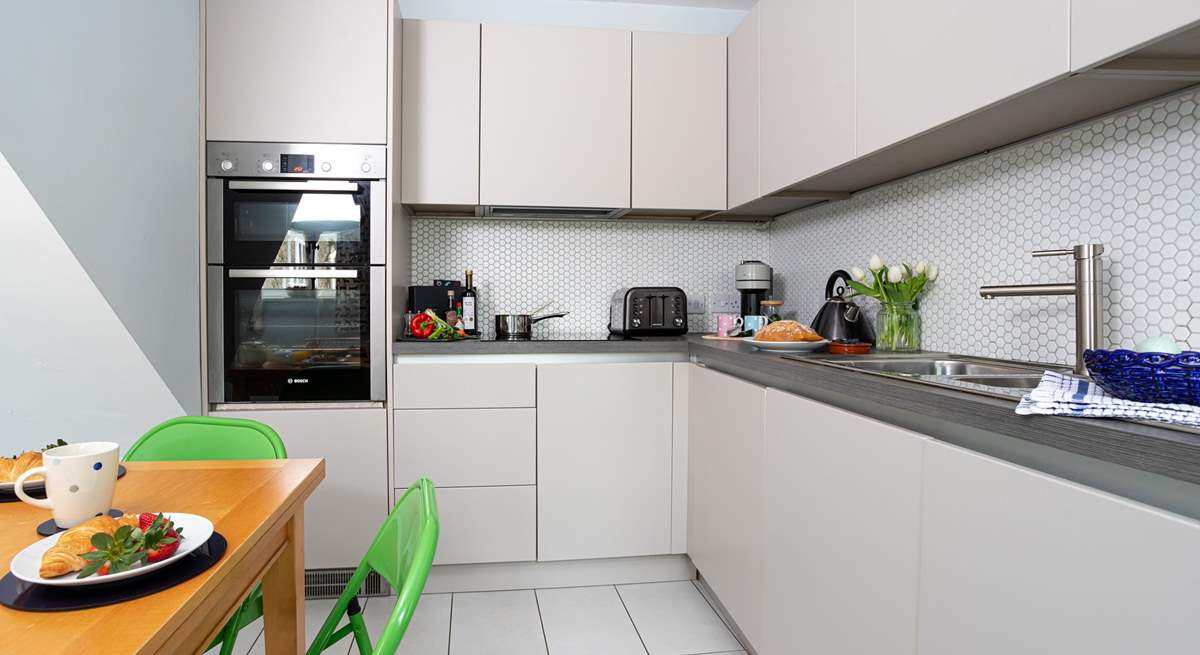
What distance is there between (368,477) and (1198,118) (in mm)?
2640

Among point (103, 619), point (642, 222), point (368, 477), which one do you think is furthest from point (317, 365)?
point (103, 619)

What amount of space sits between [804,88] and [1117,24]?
3.72 ft

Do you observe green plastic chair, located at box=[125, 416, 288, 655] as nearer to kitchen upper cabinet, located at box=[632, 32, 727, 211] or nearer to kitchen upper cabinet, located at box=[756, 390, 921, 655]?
kitchen upper cabinet, located at box=[756, 390, 921, 655]

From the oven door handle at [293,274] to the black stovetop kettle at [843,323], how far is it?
1780 mm

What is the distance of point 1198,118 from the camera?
129cm

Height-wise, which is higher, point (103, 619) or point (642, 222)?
point (642, 222)

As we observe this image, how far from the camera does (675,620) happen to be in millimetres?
2377

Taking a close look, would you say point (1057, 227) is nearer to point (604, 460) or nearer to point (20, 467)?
point (604, 460)

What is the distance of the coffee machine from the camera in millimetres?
3072

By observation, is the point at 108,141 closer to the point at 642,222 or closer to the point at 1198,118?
the point at 642,222

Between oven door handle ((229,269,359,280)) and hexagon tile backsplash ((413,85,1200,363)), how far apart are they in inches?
22.8

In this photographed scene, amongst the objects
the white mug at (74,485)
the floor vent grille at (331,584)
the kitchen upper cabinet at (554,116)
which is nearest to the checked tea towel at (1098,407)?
the white mug at (74,485)

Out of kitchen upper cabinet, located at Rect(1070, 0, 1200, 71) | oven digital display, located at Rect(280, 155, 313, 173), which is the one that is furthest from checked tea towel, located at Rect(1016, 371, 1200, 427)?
oven digital display, located at Rect(280, 155, 313, 173)

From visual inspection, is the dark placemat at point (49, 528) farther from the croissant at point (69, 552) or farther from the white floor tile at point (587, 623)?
the white floor tile at point (587, 623)
